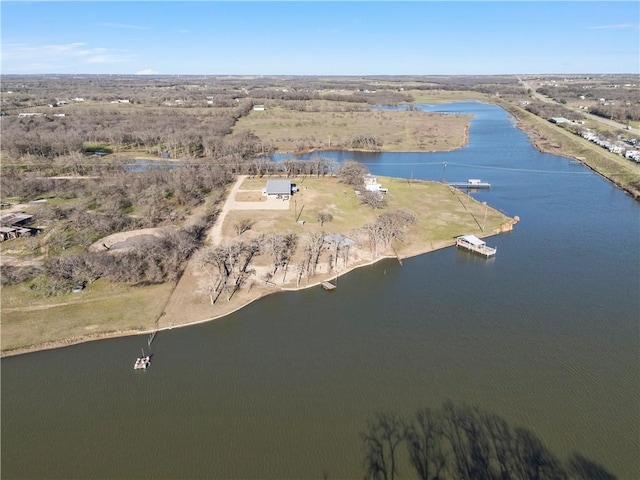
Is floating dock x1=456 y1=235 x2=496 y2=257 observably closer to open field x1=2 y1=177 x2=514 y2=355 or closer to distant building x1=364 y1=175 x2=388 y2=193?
open field x1=2 y1=177 x2=514 y2=355

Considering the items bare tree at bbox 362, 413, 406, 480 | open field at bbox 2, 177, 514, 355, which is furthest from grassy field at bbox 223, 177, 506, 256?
bare tree at bbox 362, 413, 406, 480

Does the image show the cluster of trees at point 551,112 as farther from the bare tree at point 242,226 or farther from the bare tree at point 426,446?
the bare tree at point 426,446

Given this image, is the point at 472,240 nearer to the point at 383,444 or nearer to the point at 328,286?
the point at 328,286

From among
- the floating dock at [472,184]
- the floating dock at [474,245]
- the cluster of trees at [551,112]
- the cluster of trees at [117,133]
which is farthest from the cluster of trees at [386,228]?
the cluster of trees at [551,112]

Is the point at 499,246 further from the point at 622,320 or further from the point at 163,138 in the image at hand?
the point at 163,138

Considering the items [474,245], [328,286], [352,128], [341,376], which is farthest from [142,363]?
[352,128]

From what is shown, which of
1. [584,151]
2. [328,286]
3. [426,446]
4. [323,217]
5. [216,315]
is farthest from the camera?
[584,151]
